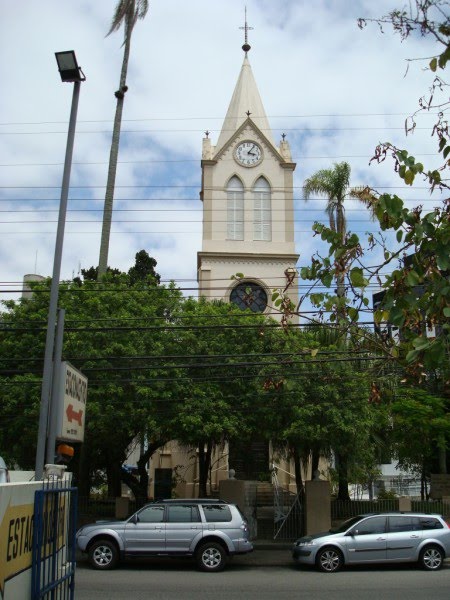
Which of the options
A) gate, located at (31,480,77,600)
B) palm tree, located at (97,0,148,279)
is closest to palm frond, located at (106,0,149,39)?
palm tree, located at (97,0,148,279)

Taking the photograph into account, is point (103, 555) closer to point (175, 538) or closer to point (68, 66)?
point (175, 538)

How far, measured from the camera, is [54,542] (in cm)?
591

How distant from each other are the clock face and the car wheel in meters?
29.7

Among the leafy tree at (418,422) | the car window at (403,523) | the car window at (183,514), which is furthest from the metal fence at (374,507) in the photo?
the car window at (183,514)

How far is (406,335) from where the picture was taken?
23.7 ft

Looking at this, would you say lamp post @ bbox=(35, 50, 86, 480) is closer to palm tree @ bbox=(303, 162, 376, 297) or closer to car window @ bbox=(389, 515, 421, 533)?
car window @ bbox=(389, 515, 421, 533)

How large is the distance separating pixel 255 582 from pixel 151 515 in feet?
10.1

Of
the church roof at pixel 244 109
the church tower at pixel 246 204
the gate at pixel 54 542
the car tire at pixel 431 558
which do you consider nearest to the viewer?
the gate at pixel 54 542

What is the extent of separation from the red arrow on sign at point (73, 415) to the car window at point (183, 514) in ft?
23.2

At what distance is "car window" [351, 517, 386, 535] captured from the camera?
51.9 feet

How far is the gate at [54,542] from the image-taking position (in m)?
5.26

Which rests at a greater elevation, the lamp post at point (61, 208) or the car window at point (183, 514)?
the lamp post at point (61, 208)

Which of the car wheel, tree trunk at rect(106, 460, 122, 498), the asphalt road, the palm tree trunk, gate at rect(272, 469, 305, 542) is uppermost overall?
the palm tree trunk

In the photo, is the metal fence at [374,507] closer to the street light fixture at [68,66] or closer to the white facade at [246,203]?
the white facade at [246,203]
